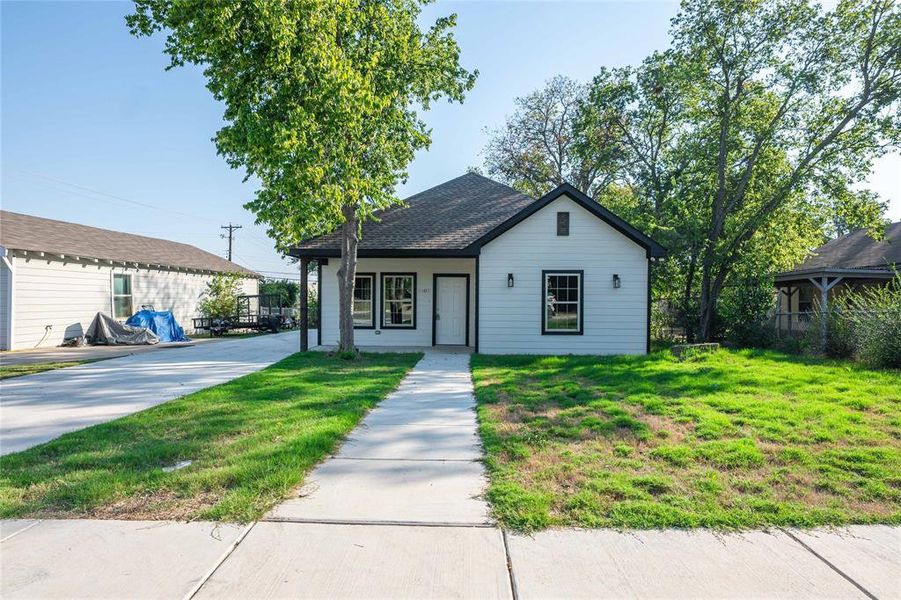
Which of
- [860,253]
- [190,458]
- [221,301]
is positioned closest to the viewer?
[190,458]

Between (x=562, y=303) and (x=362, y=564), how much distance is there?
10602 millimetres

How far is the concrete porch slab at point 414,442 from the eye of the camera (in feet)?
15.2

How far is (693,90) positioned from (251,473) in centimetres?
1711

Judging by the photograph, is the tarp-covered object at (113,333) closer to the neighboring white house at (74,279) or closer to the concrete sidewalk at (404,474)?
the neighboring white house at (74,279)

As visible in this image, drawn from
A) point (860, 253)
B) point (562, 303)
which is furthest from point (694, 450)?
point (860, 253)

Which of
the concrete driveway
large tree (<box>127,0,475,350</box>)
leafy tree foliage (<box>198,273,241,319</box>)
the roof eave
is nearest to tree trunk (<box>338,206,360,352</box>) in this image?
large tree (<box>127,0,475,350</box>)

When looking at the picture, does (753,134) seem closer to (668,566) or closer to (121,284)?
(668,566)

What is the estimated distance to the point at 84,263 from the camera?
647 inches

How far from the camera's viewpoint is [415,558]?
9.18 ft

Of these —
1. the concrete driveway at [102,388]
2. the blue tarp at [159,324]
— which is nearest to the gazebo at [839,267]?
the concrete driveway at [102,388]

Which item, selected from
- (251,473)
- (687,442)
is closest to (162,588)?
(251,473)

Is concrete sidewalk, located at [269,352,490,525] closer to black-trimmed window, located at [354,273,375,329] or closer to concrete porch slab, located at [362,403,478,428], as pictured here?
concrete porch slab, located at [362,403,478,428]

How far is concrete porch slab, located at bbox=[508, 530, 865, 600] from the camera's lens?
2.51 m

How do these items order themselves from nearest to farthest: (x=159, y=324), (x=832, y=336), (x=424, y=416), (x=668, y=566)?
(x=668, y=566)
(x=424, y=416)
(x=832, y=336)
(x=159, y=324)
